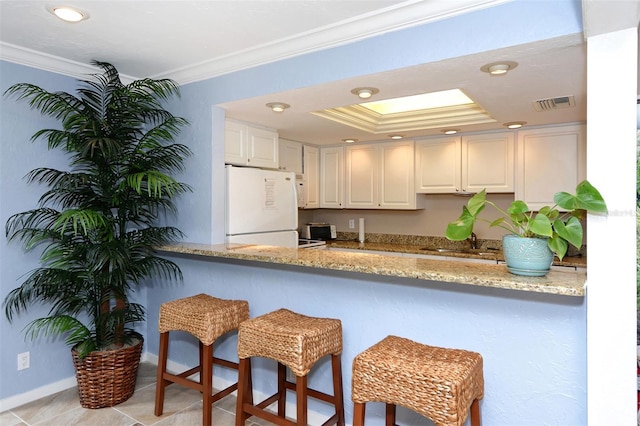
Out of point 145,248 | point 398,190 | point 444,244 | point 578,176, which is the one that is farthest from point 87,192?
point 578,176

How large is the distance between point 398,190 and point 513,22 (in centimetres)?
276

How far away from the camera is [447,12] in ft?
6.61

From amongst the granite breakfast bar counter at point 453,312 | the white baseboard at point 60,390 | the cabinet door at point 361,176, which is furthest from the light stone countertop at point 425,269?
the cabinet door at point 361,176

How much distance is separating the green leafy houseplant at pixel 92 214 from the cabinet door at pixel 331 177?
2.32 metres

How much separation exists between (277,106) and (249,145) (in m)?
0.62

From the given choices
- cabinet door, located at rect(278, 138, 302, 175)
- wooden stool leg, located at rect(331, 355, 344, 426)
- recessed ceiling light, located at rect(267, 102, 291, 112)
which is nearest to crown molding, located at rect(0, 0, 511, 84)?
recessed ceiling light, located at rect(267, 102, 291, 112)

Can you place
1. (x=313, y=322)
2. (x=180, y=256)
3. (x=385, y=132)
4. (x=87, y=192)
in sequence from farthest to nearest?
(x=385, y=132)
(x=180, y=256)
(x=87, y=192)
(x=313, y=322)

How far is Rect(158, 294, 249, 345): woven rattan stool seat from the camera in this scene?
234 centimetres

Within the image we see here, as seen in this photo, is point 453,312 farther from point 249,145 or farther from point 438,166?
point 438,166

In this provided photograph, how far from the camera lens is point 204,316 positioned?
2346 millimetres

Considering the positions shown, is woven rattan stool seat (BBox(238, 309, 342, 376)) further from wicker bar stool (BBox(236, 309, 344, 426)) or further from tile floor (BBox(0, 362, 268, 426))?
tile floor (BBox(0, 362, 268, 426))

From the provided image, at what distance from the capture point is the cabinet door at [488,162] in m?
3.95

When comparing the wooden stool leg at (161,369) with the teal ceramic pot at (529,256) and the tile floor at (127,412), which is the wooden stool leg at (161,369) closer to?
the tile floor at (127,412)

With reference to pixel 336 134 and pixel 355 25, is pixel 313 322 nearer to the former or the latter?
pixel 355 25
